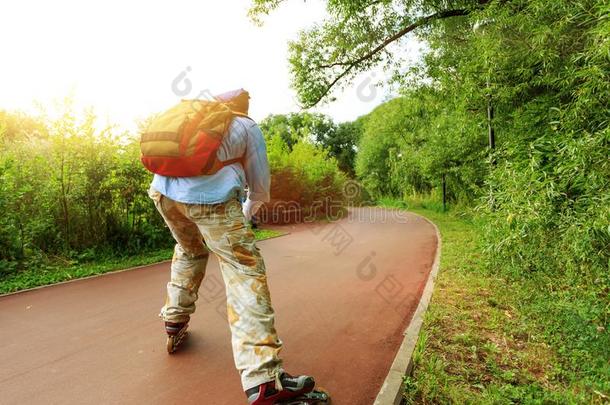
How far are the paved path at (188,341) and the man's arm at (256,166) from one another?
1.39 m

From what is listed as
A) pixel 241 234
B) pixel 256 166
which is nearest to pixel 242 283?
pixel 241 234

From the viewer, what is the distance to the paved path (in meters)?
2.42

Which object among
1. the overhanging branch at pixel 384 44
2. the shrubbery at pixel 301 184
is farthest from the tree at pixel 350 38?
the shrubbery at pixel 301 184

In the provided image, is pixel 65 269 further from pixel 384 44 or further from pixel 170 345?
pixel 384 44

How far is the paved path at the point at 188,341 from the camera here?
2.42 m

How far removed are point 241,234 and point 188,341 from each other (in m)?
1.60

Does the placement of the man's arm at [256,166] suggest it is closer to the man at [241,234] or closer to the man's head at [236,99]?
the man at [241,234]

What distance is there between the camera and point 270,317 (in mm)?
2070

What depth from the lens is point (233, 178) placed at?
7.17 feet

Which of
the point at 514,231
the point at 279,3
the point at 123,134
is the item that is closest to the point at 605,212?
the point at 514,231

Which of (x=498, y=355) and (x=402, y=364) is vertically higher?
(x=402, y=364)

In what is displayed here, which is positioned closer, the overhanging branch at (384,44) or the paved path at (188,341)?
the paved path at (188,341)

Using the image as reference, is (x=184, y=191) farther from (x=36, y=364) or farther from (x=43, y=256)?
(x=43, y=256)

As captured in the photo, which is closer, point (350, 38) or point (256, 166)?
point (256, 166)
